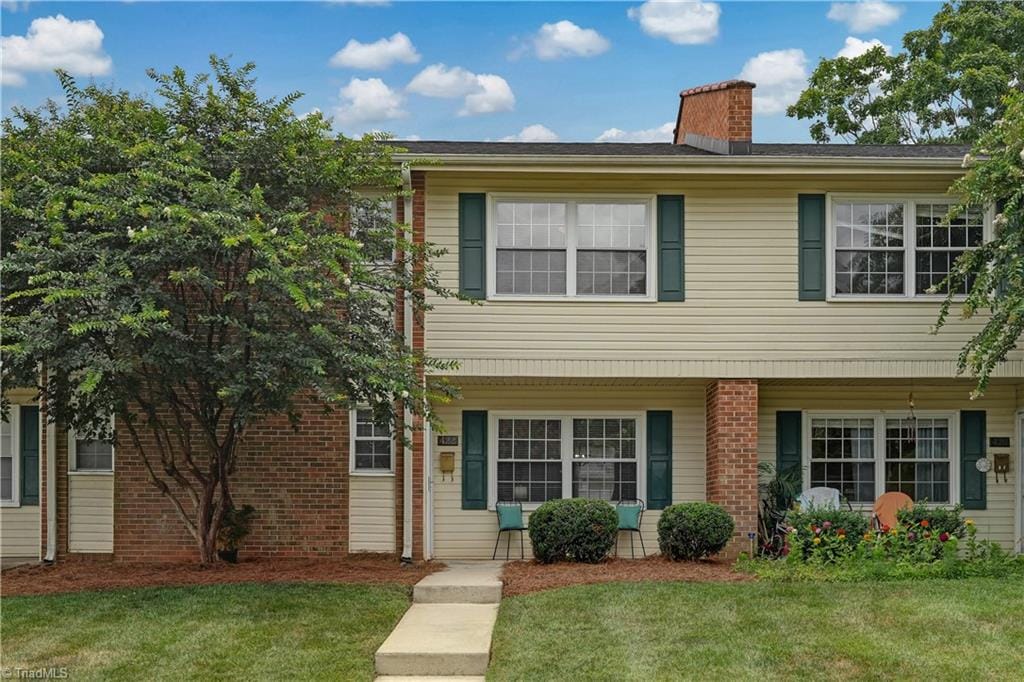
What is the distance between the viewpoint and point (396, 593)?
432 inches

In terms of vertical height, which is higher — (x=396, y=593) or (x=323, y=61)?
(x=323, y=61)

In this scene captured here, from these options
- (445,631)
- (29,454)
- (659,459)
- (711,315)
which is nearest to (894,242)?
(711,315)

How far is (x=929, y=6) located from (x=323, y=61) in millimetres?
15324

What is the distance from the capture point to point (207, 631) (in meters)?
9.27

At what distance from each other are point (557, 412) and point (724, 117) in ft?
14.8

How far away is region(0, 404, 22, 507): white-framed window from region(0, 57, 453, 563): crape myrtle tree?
8.82ft

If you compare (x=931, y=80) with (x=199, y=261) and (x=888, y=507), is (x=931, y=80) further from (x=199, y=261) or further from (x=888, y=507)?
(x=199, y=261)

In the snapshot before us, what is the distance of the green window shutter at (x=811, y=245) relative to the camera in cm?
1369

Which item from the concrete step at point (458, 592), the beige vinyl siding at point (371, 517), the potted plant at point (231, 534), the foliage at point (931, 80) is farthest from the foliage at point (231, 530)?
the foliage at point (931, 80)

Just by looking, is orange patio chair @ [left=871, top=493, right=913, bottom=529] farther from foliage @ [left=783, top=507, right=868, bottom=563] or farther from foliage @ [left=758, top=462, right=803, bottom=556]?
foliage @ [left=758, top=462, right=803, bottom=556]

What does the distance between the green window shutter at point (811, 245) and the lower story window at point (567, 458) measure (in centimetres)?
283

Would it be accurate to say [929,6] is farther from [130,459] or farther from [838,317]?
[130,459]

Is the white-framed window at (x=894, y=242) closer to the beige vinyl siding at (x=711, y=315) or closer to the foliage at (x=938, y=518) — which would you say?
the beige vinyl siding at (x=711, y=315)

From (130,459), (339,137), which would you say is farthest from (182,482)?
(339,137)
